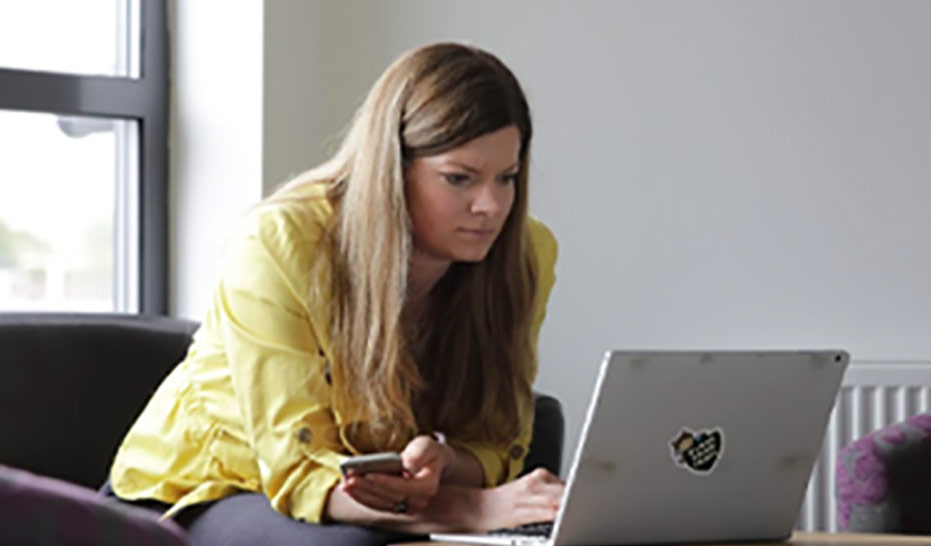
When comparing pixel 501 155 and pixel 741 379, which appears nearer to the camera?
pixel 741 379

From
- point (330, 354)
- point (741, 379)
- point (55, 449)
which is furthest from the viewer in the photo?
point (55, 449)

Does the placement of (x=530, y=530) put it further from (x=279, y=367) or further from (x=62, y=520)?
(x=62, y=520)

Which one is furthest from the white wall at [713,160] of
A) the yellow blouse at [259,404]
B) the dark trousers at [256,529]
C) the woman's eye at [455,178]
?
the dark trousers at [256,529]

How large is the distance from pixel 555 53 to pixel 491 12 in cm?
15

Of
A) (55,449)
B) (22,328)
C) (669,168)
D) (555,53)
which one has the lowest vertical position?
(55,449)

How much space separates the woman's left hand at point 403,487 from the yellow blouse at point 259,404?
6 cm

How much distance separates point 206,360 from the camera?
69.4 inches

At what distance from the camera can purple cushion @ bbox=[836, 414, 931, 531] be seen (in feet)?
6.81

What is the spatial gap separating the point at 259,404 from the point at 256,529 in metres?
0.13

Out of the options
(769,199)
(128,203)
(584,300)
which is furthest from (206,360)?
(769,199)

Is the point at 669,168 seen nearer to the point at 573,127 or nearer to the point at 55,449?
the point at 573,127

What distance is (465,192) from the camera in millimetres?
1687

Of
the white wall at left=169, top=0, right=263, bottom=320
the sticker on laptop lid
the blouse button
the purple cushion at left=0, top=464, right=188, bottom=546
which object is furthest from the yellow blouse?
the purple cushion at left=0, top=464, right=188, bottom=546

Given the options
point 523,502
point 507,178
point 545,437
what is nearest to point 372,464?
point 523,502
